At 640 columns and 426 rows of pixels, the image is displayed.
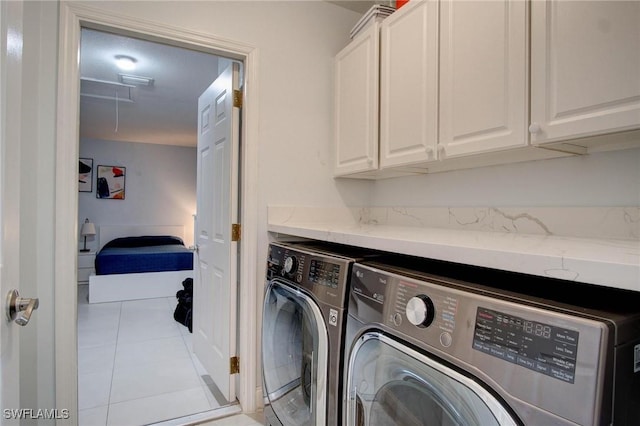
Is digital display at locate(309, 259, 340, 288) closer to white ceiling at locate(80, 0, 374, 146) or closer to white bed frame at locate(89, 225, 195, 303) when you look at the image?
white ceiling at locate(80, 0, 374, 146)

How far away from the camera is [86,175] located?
5.61m

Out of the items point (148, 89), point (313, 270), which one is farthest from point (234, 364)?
point (148, 89)

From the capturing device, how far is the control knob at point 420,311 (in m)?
0.81

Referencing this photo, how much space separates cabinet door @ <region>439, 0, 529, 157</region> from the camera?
1.20 metres

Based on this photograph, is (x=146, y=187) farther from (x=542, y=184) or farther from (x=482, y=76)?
(x=542, y=184)

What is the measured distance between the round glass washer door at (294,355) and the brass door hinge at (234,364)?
0.42 metres

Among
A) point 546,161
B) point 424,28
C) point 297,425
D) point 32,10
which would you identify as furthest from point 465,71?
point 32,10

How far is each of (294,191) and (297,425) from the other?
124cm

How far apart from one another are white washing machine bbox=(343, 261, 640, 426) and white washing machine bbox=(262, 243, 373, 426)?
0.09 m

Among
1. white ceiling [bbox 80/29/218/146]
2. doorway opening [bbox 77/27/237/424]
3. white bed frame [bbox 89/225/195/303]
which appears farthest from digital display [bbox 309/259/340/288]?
white bed frame [bbox 89/225/195/303]

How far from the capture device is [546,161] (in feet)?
4.62

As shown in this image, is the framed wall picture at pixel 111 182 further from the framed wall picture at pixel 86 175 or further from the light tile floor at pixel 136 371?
the light tile floor at pixel 136 371

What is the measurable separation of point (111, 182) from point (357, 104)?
540 centimetres

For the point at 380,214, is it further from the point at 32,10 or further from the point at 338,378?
the point at 32,10
